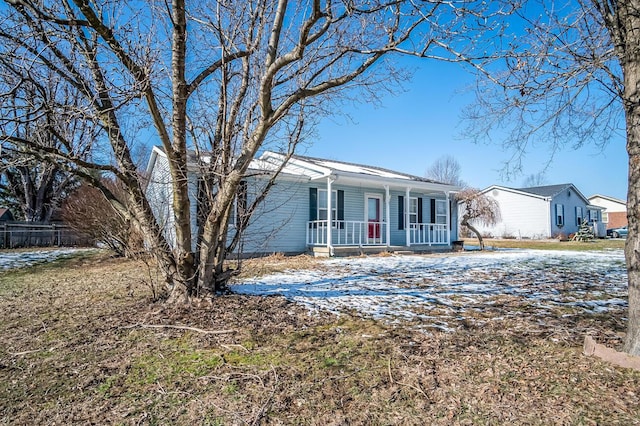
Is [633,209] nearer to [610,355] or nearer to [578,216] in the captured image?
[610,355]

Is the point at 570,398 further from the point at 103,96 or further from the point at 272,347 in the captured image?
the point at 103,96

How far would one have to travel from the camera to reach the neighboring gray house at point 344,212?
12.5m

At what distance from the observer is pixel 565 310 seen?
4613mm

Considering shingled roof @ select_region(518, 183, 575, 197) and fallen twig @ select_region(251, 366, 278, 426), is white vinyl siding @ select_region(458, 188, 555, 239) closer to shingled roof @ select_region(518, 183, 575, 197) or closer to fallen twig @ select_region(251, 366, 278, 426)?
shingled roof @ select_region(518, 183, 575, 197)

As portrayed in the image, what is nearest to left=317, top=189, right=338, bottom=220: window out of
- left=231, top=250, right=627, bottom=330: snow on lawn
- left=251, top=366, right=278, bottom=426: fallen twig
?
left=231, top=250, right=627, bottom=330: snow on lawn

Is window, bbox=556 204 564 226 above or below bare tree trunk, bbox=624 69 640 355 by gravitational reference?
above

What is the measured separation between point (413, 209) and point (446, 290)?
10355 mm

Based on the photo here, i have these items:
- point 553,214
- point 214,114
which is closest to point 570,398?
point 214,114

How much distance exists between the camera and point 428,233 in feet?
52.3

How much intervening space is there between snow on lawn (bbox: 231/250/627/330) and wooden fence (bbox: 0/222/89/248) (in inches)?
552

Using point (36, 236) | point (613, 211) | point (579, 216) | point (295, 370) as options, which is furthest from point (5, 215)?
Result: point (613, 211)

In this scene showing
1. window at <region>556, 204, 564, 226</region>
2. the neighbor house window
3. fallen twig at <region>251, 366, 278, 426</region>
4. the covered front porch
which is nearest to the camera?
fallen twig at <region>251, 366, 278, 426</region>

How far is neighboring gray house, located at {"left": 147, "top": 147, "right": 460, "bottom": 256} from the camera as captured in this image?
12.5m

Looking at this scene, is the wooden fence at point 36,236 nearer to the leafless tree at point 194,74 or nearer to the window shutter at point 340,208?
the window shutter at point 340,208
